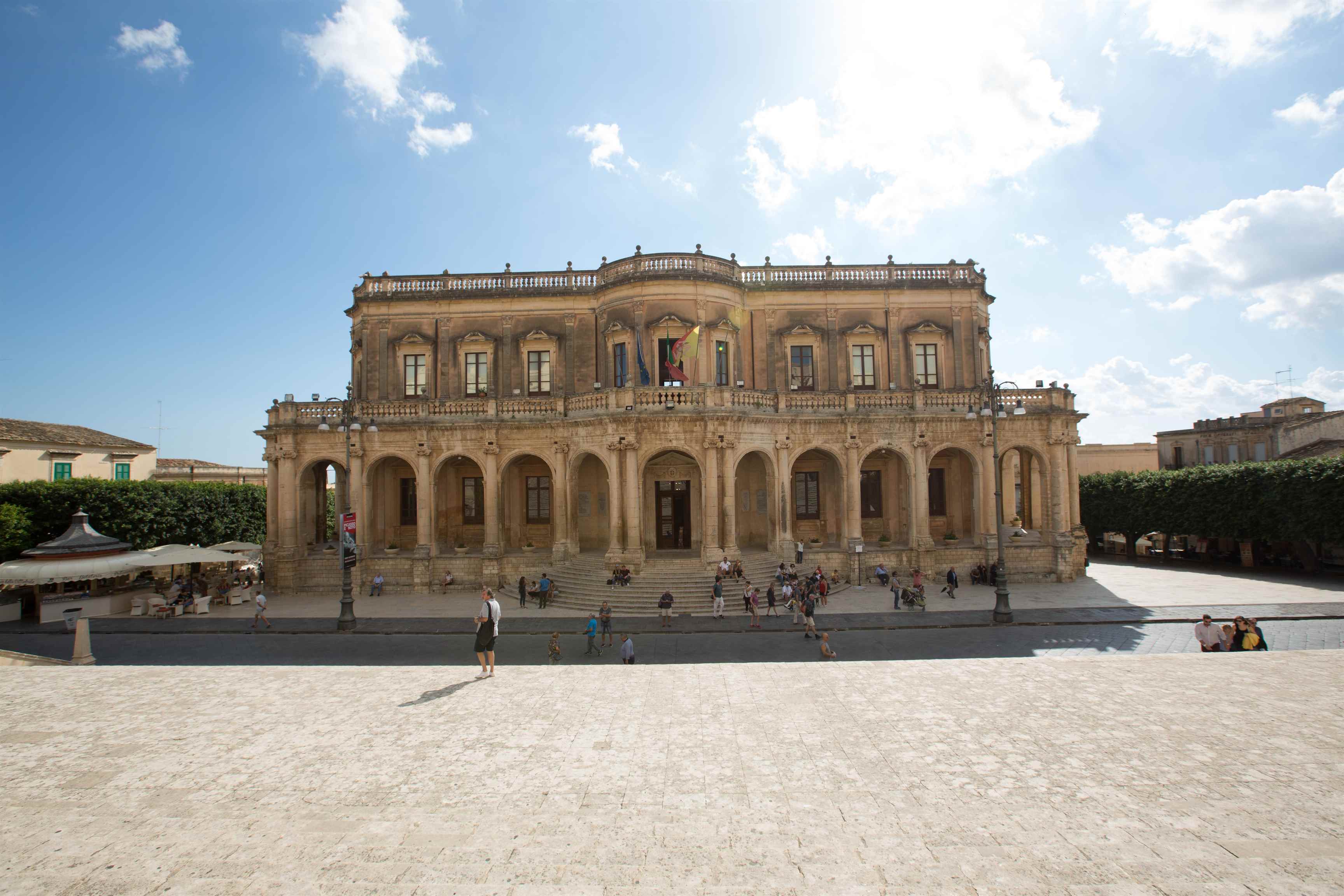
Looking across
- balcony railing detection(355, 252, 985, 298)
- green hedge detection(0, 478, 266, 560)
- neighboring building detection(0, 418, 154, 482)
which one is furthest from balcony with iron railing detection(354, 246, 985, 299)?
neighboring building detection(0, 418, 154, 482)

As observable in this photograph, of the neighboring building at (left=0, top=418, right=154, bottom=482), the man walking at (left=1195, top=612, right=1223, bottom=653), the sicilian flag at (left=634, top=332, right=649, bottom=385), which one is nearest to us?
the man walking at (left=1195, top=612, right=1223, bottom=653)

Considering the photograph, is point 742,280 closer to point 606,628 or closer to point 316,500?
point 606,628

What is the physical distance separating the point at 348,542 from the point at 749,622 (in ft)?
47.6

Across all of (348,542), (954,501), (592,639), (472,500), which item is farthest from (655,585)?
(954,501)

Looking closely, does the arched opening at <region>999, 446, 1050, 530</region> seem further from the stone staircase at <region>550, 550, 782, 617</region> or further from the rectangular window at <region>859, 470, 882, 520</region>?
the stone staircase at <region>550, 550, 782, 617</region>

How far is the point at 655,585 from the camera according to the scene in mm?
26344

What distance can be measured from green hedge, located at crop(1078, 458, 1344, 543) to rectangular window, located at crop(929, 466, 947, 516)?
1356cm

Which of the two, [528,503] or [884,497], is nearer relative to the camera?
[884,497]

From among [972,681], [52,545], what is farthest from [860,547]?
[52,545]

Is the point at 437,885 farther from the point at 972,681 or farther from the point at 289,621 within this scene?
the point at 289,621

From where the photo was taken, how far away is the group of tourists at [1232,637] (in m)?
15.9

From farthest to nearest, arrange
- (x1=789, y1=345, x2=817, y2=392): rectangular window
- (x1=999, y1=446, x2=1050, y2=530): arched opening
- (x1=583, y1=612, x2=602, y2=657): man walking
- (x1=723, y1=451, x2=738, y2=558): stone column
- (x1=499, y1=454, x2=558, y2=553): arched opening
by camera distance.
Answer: (x1=499, y1=454, x2=558, y2=553): arched opening < (x1=789, y1=345, x2=817, y2=392): rectangular window < (x1=999, y1=446, x2=1050, y2=530): arched opening < (x1=723, y1=451, x2=738, y2=558): stone column < (x1=583, y1=612, x2=602, y2=657): man walking

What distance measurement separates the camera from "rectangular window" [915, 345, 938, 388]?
33.5m

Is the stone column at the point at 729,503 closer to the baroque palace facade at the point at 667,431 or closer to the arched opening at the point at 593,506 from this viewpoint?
the baroque palace facade at the point at 667,431
